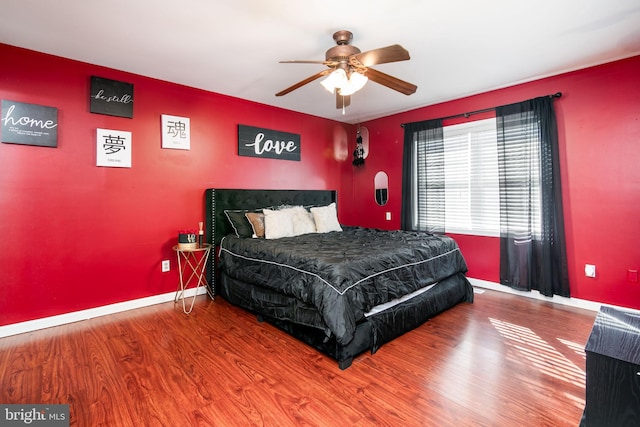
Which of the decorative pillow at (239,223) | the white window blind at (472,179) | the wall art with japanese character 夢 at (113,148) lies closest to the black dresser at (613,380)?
the white window blind at (472,179)

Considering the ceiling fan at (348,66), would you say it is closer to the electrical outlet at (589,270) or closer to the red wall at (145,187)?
the red wall at (145,187)

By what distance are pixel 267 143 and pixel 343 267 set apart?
2.63 m

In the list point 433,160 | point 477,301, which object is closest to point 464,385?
point 477,301

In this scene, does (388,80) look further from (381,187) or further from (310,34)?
(381,187)

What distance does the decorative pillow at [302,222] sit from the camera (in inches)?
148

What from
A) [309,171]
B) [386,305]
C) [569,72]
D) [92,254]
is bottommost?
[386,305]

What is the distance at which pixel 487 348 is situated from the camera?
2346mm

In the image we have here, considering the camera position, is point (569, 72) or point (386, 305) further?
point (569, 72)

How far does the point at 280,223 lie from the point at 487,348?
2.30 metres

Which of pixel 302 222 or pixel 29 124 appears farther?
pixel 302 222

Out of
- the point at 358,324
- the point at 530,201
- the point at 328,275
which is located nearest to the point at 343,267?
the point at 328,275

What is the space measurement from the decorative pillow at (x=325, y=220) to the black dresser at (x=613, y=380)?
9.86 feet

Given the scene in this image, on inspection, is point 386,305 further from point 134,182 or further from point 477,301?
point 134,182

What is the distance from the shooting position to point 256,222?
361cm
